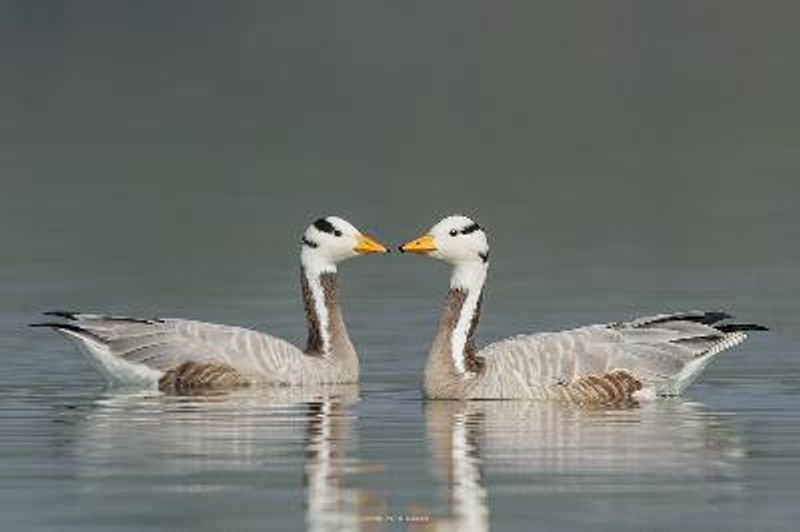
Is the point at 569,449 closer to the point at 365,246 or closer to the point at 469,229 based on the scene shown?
the point at 469,229

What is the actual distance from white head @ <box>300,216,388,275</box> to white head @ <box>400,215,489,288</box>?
6.51ft

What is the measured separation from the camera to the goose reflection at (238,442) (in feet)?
77.7

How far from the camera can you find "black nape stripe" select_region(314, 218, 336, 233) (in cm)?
3272

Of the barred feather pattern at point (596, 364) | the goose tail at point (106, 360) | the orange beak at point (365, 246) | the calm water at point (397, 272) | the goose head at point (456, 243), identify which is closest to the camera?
the calm water at point (397, 272)

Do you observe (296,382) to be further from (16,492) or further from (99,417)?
(16,492)

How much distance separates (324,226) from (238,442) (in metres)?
6.50

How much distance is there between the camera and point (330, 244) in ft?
107

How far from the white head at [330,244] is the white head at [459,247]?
1984mm

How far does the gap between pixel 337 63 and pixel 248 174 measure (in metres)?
55.9

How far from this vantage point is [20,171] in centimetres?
6638

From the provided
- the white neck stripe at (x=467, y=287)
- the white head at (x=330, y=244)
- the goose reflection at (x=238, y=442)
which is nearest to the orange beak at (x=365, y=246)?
the white head at (x=330, y=244)

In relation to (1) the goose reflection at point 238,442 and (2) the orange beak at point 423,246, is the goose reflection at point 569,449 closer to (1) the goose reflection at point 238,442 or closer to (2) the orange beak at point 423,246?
(1) the goose reflection at point 238,442

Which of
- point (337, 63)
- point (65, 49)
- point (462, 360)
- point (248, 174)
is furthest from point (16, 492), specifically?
point (65, 49)

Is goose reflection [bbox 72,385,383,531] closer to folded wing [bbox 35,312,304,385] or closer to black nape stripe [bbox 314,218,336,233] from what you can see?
folded wing [bbox 35,312,304,385]
